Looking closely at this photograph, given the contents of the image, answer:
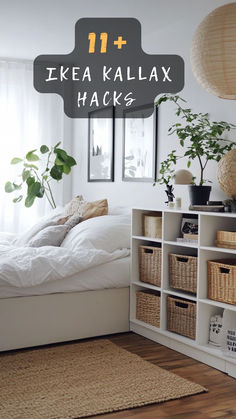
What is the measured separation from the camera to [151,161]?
15.0 feet

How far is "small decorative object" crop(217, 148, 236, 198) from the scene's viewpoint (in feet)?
10.4

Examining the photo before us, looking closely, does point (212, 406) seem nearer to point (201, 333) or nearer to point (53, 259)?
point (201, 333)

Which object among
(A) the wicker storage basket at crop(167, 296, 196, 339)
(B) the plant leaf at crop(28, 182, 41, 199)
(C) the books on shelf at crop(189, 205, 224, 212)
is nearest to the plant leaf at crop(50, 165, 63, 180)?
(B) the plant leaf at crop(28, 182, 41, 199)

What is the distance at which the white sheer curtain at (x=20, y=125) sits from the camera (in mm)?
5781

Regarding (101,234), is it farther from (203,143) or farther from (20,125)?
(20,125)

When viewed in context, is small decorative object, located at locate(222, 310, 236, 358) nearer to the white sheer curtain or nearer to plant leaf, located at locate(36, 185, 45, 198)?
plant leaf, located at locate(36, 185, 45, 198)

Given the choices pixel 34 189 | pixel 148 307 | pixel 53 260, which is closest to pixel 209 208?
pixel 148 307

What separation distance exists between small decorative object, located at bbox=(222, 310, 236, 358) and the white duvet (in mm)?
970

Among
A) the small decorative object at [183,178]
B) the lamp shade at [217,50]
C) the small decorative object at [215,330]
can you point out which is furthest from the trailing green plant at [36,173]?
the lamp shade at [217,50]

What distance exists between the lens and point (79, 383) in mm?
2855

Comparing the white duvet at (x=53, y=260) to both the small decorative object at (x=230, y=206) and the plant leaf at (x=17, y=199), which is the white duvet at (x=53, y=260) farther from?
the plant leaf at (x=17, y=199)

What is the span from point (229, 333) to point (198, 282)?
368 mm

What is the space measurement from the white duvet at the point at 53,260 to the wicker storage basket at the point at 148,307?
13.4 inches

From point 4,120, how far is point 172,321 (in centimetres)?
326
